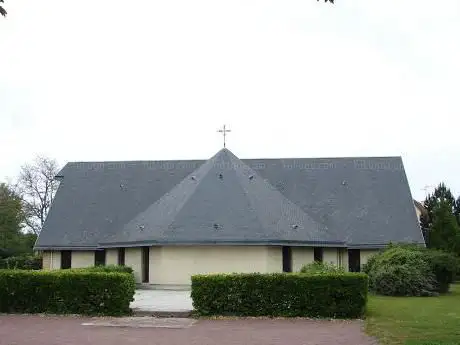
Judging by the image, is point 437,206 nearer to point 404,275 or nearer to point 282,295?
point 404,275

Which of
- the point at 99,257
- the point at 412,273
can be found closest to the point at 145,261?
the point at 99,257

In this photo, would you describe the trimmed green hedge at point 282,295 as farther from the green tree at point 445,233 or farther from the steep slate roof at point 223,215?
the green tree at point 445,233

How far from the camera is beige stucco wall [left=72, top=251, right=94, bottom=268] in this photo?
36.1 meters

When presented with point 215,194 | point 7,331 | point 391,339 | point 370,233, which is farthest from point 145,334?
point 370,233

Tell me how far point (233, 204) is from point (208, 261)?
340 cm

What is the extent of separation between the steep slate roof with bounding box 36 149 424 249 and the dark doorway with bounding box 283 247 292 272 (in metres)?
0.80

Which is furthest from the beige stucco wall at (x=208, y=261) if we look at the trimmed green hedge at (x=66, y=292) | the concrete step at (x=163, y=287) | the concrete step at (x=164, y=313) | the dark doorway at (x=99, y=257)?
the concrete step at (x=164, y=313)

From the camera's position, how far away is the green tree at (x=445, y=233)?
37094mm

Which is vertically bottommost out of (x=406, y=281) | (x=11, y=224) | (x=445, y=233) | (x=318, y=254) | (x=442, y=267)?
(x=406, y=281)

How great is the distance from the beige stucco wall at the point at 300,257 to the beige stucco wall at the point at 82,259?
40.3 ft

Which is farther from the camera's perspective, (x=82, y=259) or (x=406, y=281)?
(x=82, y=259)

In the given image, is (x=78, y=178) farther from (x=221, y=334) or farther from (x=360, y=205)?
(x=221, y=334)

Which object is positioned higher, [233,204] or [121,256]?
[233,204]

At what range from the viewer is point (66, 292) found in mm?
19984
